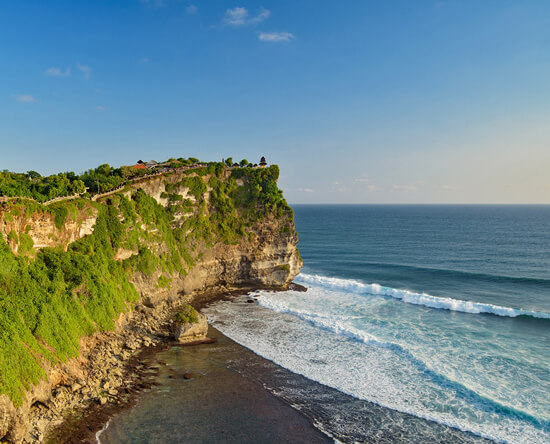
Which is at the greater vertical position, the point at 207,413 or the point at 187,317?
the point at 187,317

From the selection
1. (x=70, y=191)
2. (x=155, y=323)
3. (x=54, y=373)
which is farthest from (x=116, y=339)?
(x=70, y=191)

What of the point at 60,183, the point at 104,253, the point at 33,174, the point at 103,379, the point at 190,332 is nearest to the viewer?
the point at 103,379

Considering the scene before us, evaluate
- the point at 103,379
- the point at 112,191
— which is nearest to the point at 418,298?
the point at 103,379

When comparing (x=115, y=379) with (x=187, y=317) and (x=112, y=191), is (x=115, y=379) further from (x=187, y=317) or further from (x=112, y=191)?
(x=112, y=191)

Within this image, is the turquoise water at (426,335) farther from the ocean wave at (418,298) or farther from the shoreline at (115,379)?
the shoreline at (115,379)

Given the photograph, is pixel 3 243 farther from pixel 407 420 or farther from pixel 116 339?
pixel 407 420

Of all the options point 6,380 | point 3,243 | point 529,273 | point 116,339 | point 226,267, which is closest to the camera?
point 6,380
